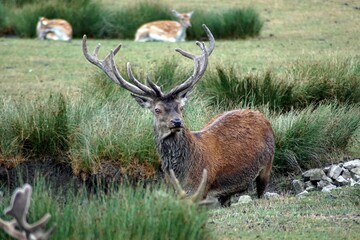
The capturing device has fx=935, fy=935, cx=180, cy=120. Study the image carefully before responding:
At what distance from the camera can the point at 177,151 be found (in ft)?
29.5

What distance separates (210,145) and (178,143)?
0.46 meters

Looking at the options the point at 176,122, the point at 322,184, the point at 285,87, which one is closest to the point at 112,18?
the point at 285,87

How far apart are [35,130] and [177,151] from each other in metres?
2.74

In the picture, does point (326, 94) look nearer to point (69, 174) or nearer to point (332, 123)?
point (332, 123)

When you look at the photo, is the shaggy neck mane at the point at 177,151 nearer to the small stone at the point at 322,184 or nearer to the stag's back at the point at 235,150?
the stag's back at the point at 235,150

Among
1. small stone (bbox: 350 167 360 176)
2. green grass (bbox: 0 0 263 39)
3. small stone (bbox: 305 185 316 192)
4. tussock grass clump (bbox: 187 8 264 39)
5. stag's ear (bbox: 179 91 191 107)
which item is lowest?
green grass (bbox: 0 0 263 39)

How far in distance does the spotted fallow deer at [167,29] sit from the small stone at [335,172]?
11.1m

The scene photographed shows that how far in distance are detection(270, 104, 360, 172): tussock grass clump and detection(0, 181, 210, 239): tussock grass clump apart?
5003 millimetres

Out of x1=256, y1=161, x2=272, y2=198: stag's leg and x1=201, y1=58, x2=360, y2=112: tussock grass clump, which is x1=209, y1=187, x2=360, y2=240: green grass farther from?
x1=201, y1=58, x2=360, y2=112: tussock grass clump

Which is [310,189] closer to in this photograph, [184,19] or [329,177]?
[329,177]

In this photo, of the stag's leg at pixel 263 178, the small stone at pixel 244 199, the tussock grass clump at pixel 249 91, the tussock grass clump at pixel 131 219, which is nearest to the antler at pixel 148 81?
the stag's leg at pixel 263 178

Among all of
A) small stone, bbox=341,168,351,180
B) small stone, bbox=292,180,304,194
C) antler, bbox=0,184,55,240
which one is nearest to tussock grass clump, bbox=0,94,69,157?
small stone, bbox=292,180,304,194

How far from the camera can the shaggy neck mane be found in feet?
29.4

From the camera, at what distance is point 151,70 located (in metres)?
13.7
